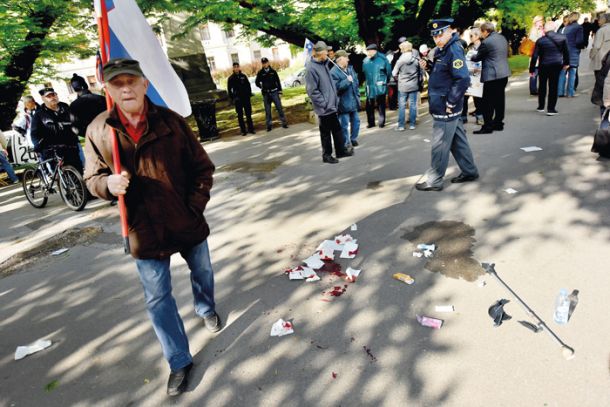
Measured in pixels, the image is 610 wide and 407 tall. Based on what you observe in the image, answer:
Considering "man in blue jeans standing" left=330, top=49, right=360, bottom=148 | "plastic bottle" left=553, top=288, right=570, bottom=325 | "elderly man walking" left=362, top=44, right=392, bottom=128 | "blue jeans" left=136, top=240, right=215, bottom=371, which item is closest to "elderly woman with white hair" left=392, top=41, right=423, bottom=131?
"elderly man walking" left=362, top=44, right=392, bottom=128

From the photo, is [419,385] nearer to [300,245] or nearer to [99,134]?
[300,245]

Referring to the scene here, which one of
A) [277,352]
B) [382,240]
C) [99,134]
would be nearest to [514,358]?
[277,352]

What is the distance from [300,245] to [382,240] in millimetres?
930

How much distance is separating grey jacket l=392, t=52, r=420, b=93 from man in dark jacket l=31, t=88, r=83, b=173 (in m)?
6.63

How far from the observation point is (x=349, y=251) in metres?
4.16

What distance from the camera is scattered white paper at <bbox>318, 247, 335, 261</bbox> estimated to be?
4109 mm

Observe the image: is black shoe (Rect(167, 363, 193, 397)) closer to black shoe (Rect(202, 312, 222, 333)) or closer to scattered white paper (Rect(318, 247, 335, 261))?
black shoe (Rect(202, 312, 222, 333))

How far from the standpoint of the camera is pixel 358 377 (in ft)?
8.61

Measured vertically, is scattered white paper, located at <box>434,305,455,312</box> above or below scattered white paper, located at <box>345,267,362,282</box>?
below

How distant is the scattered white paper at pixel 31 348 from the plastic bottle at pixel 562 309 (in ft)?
13.7

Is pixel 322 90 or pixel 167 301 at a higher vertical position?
pixel 322 90

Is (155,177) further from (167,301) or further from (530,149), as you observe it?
(530,149)

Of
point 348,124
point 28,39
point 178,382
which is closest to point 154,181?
point 178,382

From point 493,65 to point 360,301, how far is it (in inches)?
236
